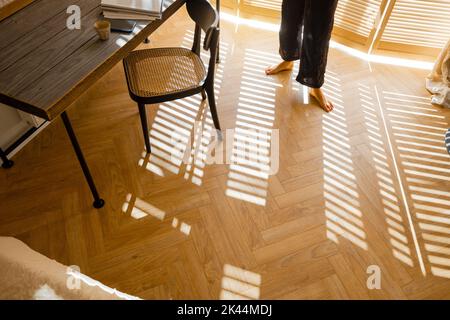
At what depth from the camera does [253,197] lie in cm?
166

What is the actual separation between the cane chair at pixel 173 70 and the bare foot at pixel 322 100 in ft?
2.55

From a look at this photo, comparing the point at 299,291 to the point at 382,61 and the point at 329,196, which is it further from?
the point at 382,61

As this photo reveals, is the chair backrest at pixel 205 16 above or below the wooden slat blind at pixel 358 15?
above

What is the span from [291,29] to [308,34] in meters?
0.21

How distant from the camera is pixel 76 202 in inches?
63.2

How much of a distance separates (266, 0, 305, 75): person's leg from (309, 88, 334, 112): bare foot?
0.27m

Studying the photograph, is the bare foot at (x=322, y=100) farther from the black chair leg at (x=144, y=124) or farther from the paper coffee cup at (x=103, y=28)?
the paper coffee cup at (x=103, y=28)

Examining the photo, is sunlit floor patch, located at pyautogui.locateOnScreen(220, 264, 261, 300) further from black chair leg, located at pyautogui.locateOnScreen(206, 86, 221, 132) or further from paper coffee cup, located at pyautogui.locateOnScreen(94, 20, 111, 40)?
paper coffee cup, located at pyautogui.locateOnScreen(94, 20, 111, 40)

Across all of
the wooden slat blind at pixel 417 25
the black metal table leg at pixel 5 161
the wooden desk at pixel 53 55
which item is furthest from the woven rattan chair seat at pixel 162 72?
the wooden slat blind at pixel 417 25

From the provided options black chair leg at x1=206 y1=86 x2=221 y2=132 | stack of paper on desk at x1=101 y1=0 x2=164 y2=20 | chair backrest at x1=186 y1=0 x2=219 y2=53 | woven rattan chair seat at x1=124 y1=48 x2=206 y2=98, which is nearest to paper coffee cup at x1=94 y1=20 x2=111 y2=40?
stack of paper on desk at x1=101 y1=0 x2=164 y2=20

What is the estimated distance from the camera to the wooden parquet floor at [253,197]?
1407 mm

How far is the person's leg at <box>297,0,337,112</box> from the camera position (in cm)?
172

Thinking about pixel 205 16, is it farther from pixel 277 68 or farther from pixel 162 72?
pixel 277 68

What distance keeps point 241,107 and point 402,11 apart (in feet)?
4.43
